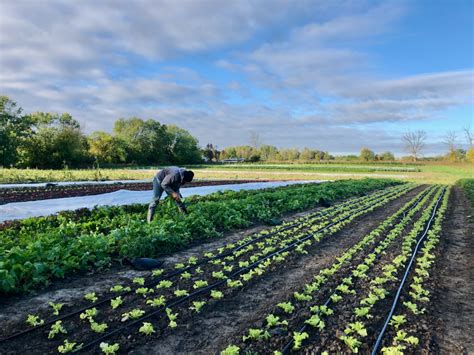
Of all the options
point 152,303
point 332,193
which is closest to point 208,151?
point 332,193

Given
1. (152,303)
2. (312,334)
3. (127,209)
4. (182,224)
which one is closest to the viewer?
(312,334)

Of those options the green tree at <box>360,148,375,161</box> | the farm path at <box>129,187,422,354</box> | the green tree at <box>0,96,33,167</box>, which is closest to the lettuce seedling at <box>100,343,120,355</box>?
the farm path at <box>129,187,422,354</box>

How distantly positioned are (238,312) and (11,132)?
1724 inches

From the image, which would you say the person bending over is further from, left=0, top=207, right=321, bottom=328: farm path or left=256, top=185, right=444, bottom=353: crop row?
left=256, top=185, right=444, bottom=353: crop row

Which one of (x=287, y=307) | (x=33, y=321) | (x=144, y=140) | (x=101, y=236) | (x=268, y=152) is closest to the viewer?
(x=33, y=321)

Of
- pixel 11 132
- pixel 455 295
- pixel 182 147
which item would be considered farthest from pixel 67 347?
pixel 182 147

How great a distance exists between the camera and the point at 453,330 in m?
4.25

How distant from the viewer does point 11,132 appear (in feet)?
128

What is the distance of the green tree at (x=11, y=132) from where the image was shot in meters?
37.4

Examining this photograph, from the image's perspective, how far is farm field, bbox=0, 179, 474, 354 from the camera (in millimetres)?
3795

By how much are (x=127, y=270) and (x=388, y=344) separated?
13.8 ft

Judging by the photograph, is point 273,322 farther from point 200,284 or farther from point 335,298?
point 200,284

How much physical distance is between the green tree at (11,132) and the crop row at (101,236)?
116 feet

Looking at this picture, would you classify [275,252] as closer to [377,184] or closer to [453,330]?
[453,330]
